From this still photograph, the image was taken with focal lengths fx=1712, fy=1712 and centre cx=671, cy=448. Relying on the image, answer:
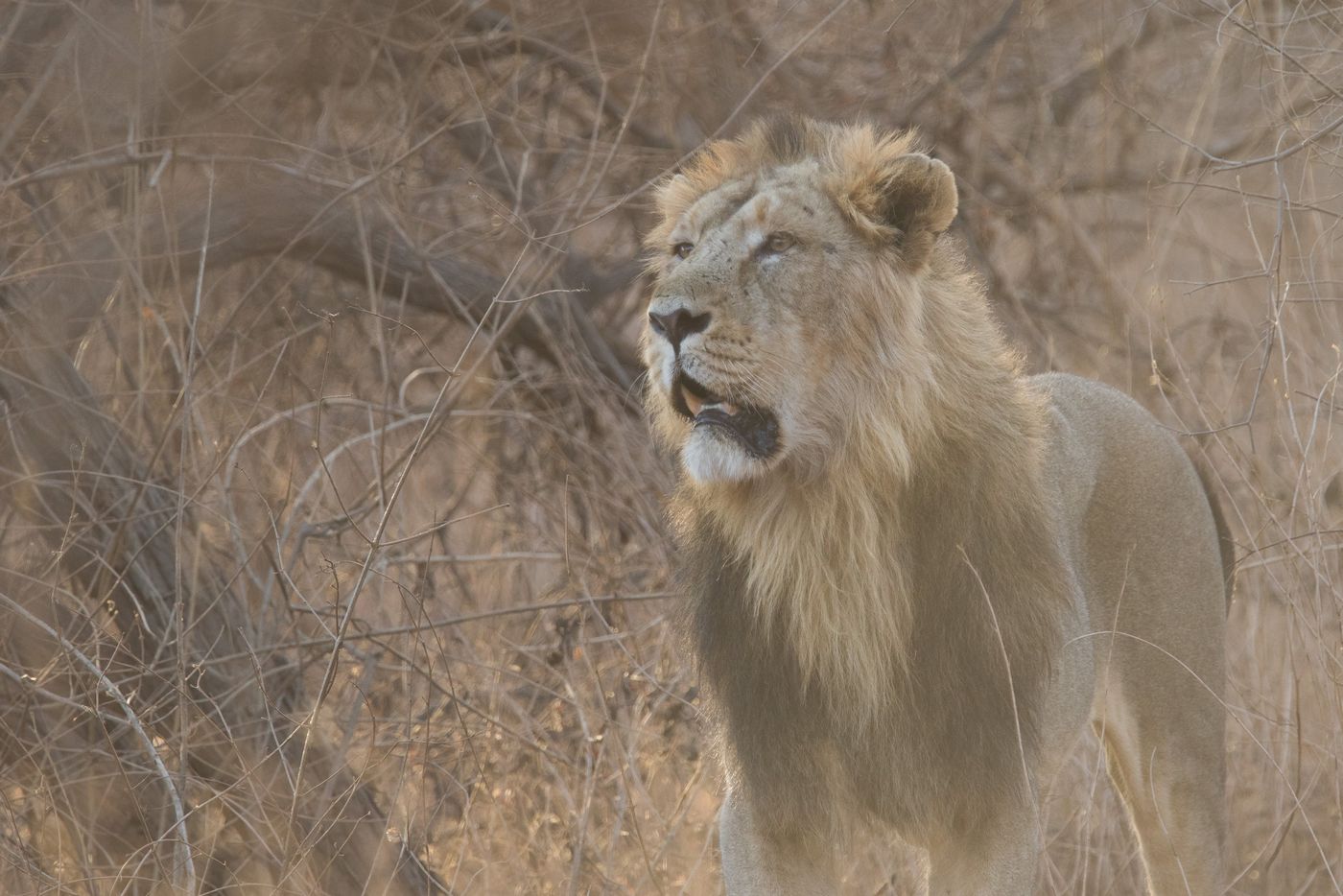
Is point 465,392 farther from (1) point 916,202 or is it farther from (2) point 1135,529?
(1) point 916,202

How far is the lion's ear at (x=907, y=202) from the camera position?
3564 mm

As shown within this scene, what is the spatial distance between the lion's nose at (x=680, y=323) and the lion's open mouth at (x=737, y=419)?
0.27ft

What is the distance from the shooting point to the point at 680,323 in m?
3.39

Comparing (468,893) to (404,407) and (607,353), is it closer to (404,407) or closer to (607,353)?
(404,407)

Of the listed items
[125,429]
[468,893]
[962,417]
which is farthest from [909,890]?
[125,429]

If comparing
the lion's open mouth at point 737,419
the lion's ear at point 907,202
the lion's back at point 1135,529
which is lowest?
the lion's back at point 1135,529

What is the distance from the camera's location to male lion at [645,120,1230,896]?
3471 millimetres

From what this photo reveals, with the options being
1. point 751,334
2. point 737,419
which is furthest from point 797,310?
point 737,419

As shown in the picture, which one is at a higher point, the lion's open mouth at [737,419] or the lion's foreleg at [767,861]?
the lion's open mouth at [737,419]

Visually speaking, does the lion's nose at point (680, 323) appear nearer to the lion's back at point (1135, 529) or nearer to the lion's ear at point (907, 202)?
the lion's ear at point (907, 202)

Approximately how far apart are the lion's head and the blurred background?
75cm

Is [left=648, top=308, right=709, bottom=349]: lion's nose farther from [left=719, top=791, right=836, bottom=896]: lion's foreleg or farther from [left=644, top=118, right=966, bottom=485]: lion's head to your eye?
[left=719, top=791, right=836, bottom=896]: lion's foreleg

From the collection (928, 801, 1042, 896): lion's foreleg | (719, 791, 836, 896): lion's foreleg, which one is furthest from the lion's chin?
(928, 801, 1042, 896): lion's foreleg

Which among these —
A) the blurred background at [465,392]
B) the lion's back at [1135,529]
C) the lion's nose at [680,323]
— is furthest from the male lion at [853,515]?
the blurred background at [465,392]
